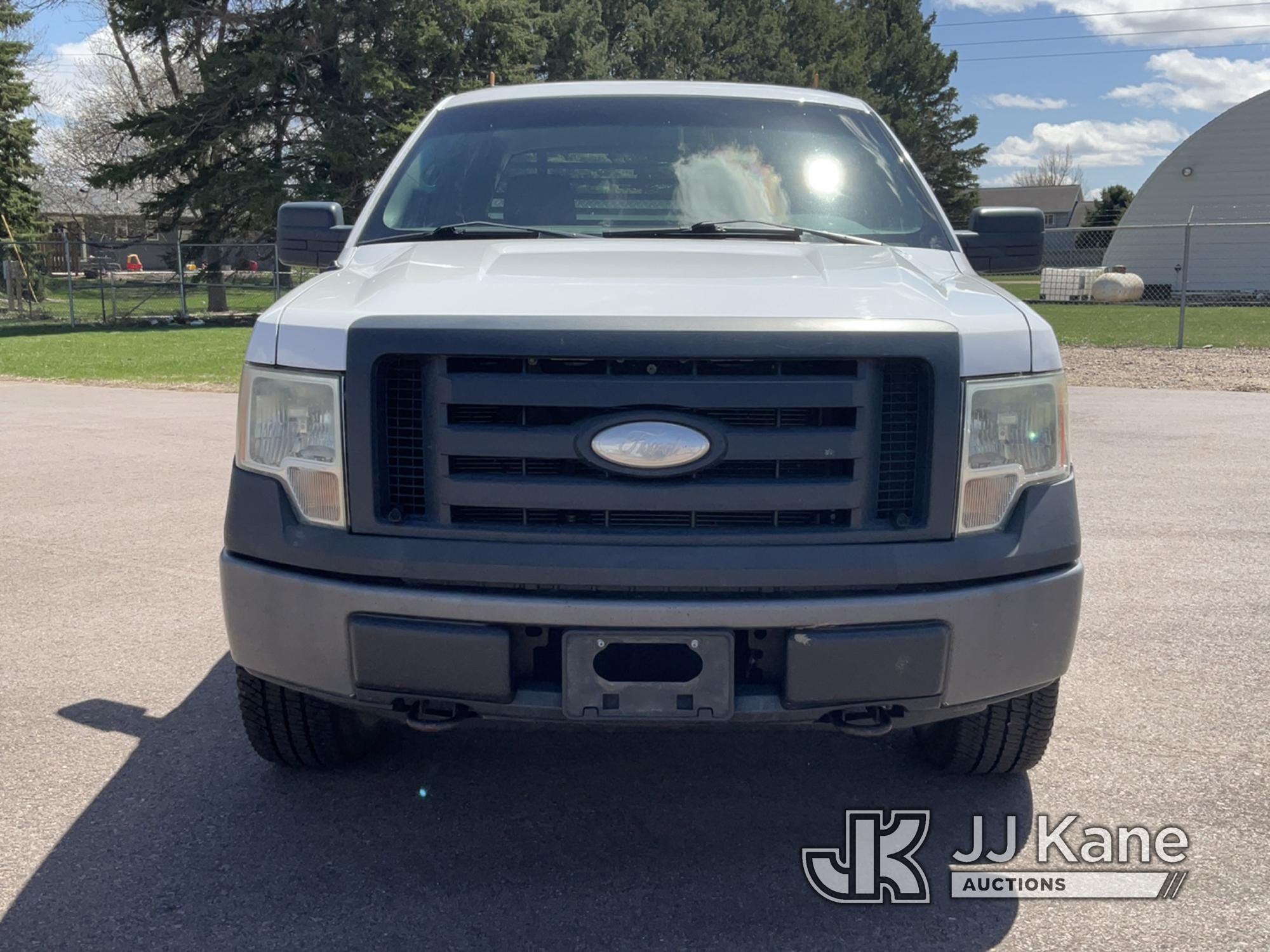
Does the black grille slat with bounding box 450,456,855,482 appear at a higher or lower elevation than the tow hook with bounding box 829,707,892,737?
higher

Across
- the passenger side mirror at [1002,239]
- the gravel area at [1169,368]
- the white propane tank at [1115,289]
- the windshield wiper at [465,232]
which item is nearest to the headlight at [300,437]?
the windshield wiper at [465,232]

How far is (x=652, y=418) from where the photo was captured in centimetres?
251

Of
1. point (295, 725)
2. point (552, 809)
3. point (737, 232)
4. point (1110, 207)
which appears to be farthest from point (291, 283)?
point (1110, 207)

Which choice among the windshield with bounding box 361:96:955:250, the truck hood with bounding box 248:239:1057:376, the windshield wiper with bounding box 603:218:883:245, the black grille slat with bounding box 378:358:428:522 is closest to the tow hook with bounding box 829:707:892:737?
the truck hood with bounding box 248:239:1057:376

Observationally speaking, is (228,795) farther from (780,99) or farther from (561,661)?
(780,99)

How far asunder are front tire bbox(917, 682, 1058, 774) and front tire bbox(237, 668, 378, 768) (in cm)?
164

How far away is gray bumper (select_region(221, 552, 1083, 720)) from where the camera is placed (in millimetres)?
2496

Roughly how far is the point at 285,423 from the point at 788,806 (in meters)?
1.67

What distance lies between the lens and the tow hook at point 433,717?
269 centimetres

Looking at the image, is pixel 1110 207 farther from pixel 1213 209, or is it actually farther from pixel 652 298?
pixel 652 298

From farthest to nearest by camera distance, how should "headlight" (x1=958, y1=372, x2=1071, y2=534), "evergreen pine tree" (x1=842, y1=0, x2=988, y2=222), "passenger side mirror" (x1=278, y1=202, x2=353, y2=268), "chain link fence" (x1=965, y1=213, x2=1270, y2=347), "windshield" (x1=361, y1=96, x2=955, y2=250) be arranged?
"evergreen pine tree" (x1=842, y1=0, x2=988, y2=222) → "chain link fence" (x1=965, y1=213, x2=1270, y2=347) → "passenger side mirror" (x1=278, y1=202, x2=353, y2=268) → "windshield" (x1=361, y1=96, x2=955, y2=250) → "headlight" (x1=958, y1=372, x2=1071, y2=534)

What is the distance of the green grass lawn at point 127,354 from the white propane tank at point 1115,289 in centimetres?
2372

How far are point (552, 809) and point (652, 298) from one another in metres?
1.43

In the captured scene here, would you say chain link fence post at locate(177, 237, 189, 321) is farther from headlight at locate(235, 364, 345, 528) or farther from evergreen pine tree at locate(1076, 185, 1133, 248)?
evergreen pine tree at locate(1076, 185, 1133, 248)
